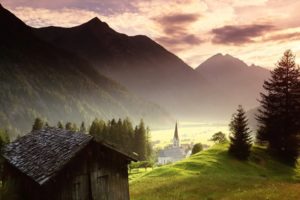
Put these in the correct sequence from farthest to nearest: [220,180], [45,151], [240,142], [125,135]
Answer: [125,135] < [240,142] < [220,180] < [45,151]

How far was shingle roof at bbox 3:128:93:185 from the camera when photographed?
2195 centimetres

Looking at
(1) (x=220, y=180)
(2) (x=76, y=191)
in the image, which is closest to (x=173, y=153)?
(1) (x=220, y=180)

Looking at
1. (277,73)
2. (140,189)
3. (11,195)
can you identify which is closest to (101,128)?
(277,73)

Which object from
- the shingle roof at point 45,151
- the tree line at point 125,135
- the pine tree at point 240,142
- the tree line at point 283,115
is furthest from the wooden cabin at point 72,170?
the tree line at point 125,135

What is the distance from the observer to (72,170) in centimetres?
2238

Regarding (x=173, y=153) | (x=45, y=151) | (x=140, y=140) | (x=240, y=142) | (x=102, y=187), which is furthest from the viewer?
(x=173, y=153)

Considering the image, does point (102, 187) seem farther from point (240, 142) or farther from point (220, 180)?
point (240, 142)

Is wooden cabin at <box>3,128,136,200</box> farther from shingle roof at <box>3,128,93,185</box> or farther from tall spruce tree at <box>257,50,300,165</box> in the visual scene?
tall spruce tree at <box>257,50,300,165</box>

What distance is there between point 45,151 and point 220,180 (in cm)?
2207

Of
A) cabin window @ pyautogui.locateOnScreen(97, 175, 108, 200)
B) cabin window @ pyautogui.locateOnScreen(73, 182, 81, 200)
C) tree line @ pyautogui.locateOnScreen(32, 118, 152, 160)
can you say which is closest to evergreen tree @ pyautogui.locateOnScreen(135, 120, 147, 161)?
tree line @ pyautogui.locateOnScreen(32, 118, 152, 160)

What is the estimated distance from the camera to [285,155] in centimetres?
6169

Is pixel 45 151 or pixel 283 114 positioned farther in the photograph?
pixel 283 114

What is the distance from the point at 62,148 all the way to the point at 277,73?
51.4 meters

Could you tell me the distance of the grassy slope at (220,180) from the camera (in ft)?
109
